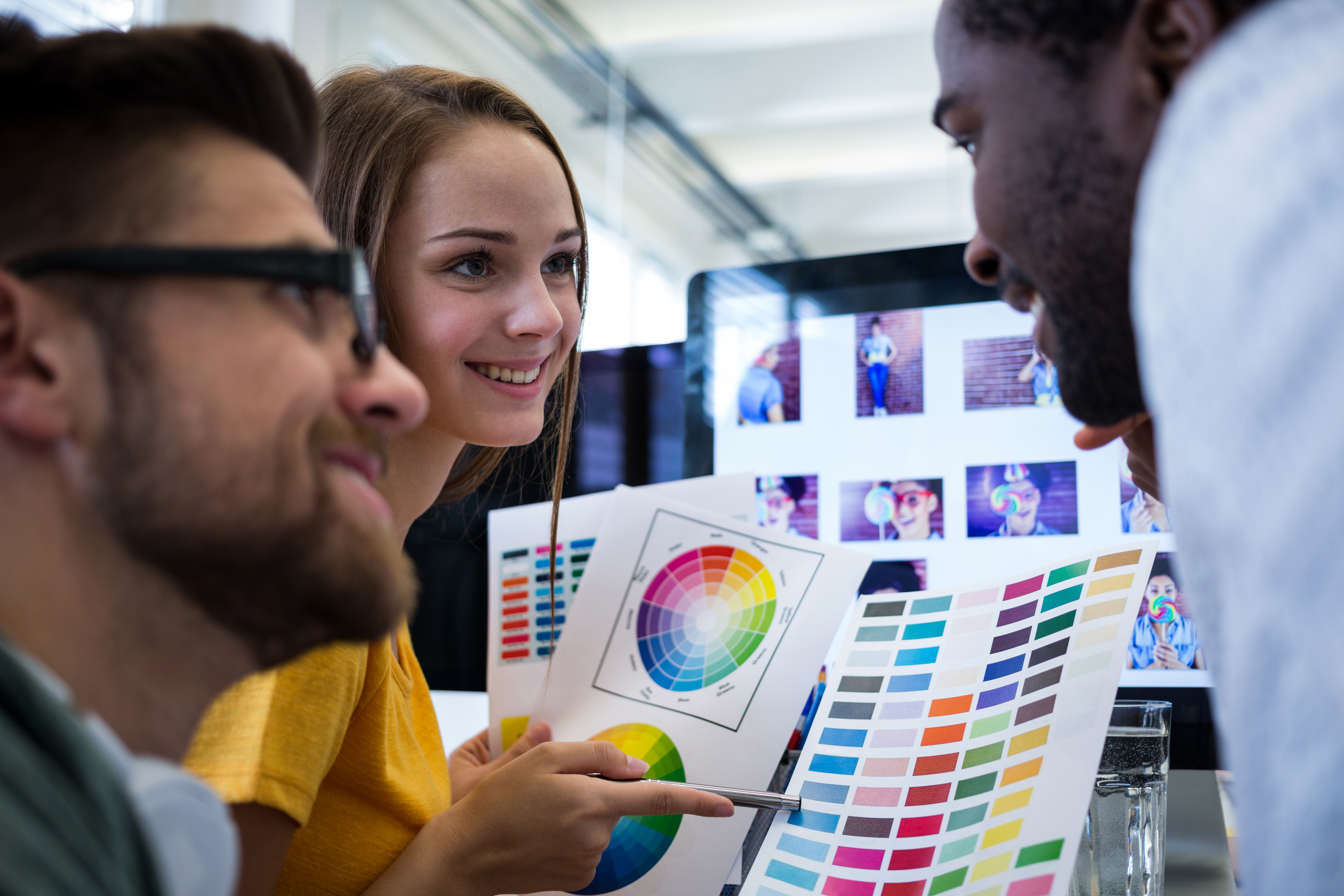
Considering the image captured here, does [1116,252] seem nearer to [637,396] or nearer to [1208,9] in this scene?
[1208,9]

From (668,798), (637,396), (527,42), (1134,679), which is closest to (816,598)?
(668,798)

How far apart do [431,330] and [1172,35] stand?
573 millimetres

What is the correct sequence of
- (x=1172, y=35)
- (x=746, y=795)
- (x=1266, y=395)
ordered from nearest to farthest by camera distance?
(x=1266, y=395) < (x=1172, y=35) < (x=746, y=795)

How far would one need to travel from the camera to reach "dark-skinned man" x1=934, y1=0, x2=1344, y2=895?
0.29 meters

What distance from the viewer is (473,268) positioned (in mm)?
838

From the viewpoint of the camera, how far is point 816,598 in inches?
28.6

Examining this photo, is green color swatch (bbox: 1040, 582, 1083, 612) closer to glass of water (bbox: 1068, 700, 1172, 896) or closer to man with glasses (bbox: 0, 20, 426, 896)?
glass of water (bbox: 1068, 700, 1172, 896)

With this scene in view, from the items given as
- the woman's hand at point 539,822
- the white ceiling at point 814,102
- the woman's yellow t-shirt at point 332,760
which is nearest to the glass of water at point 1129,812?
the woman's hand at point 539,822

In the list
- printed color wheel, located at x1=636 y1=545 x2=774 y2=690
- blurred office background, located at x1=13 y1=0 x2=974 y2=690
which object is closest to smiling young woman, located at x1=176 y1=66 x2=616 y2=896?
printed color wheel, located at x1=636 y1=545 x2=774 y2=690

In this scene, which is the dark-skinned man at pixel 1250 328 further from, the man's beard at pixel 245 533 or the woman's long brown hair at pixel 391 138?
the woman's long brown hair at pixel 391 138

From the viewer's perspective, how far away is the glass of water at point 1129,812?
26.9 inches

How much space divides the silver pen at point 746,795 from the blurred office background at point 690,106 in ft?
4.31

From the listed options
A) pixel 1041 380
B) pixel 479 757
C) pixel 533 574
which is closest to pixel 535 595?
pixel 533 574

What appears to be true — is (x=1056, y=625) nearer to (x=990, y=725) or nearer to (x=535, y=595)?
(x=990, y=725)
